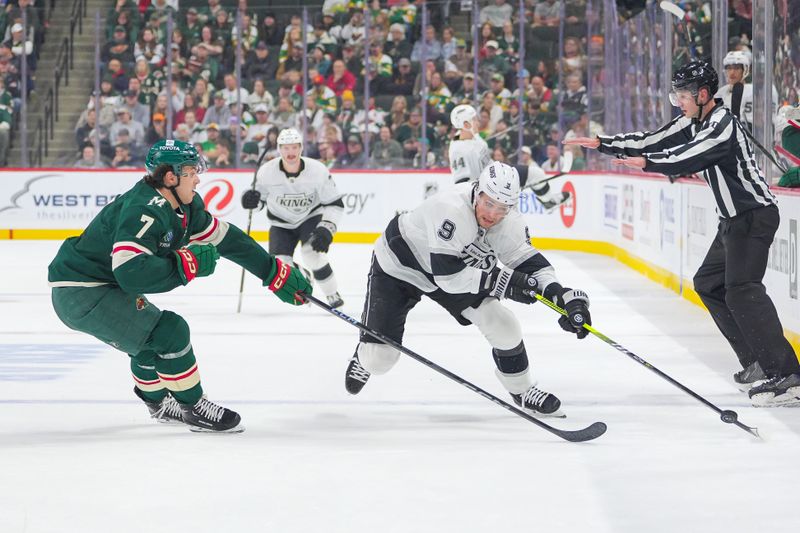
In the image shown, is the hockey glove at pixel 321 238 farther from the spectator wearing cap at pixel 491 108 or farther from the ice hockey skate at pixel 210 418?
the spectator wearing cap at pixel 491 108

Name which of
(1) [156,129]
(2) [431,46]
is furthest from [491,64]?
(1) [156,129]

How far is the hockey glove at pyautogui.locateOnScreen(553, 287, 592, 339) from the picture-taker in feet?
13.8

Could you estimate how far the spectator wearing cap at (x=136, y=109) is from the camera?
14.4m

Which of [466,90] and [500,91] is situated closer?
[500,91]

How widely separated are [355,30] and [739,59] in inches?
299

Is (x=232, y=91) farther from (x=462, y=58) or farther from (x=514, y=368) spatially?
(x=514, y=368)

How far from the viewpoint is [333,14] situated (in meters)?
14.4

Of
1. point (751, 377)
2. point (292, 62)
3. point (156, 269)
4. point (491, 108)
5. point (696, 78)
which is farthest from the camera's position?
point (292, 62)

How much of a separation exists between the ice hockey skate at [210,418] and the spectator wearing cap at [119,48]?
10.7 metres

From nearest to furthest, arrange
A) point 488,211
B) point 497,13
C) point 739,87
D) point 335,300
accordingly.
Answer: point 488,211, point 739,87, point 335,300, point 497,13

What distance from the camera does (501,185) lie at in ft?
13.5

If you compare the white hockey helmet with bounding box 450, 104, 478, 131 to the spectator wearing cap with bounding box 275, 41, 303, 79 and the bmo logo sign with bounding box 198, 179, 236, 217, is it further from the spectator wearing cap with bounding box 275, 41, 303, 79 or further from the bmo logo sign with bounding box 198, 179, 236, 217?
the spectator wearing cap with bounding box 275, 41, 303, 79

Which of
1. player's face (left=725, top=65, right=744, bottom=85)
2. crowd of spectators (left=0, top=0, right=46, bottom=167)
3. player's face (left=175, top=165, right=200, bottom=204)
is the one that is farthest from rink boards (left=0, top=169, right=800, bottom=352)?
player's face (left=175, top=165, right=200, bottom=204)

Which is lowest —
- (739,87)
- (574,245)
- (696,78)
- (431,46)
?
(574,245)
